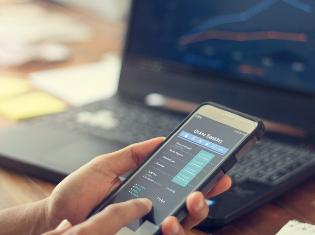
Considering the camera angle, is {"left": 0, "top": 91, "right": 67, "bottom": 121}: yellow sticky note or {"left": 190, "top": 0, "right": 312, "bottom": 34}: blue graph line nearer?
{"left": 190, "top": 0, "right": 312, "bottom": 34}: blue graph line

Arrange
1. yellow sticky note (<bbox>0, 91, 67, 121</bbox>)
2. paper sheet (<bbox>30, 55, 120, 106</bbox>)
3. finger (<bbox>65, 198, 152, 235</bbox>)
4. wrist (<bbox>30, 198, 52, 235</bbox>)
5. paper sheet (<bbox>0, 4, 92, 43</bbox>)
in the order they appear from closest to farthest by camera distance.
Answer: finger (<bbox>65, 198, 152, 235</bbox>) → wrist (<bbox>30, 198, 52, 235</bbox>) → yellow sticky note (<bbox>0, 91, 67, 121</bbox>) → paper sheet (<bbox>30, 55, 120, 106</bbox>) → paper sheet (<bbox>0, 4, 92, 43</bbox>)

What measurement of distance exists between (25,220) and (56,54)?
24.9 inches

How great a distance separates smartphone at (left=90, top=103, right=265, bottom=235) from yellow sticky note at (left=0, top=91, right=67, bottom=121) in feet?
1.13

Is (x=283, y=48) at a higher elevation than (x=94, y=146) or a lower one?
higher

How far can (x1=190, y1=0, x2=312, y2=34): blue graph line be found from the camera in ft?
2.57

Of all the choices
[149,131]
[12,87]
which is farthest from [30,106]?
[149,131]

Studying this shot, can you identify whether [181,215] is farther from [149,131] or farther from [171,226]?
[149,131]

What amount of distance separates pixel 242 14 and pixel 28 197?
407 millimetres

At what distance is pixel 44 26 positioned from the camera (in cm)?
140

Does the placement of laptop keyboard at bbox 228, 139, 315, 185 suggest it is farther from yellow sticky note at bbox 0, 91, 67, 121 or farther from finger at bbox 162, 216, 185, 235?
yellow sticky note at bbox 0, 91, 67, 121

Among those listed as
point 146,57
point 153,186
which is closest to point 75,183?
point 153,186

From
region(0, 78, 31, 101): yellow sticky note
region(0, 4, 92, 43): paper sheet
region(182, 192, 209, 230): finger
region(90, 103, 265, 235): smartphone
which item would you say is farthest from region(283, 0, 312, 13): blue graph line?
region(0, 4, 92, 43): paper sheet

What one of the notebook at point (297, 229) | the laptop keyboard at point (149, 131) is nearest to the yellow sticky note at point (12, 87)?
the laptop keyboard at point (149, 131)

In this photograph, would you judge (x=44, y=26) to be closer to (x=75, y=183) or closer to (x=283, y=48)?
(x=283, y=48)
